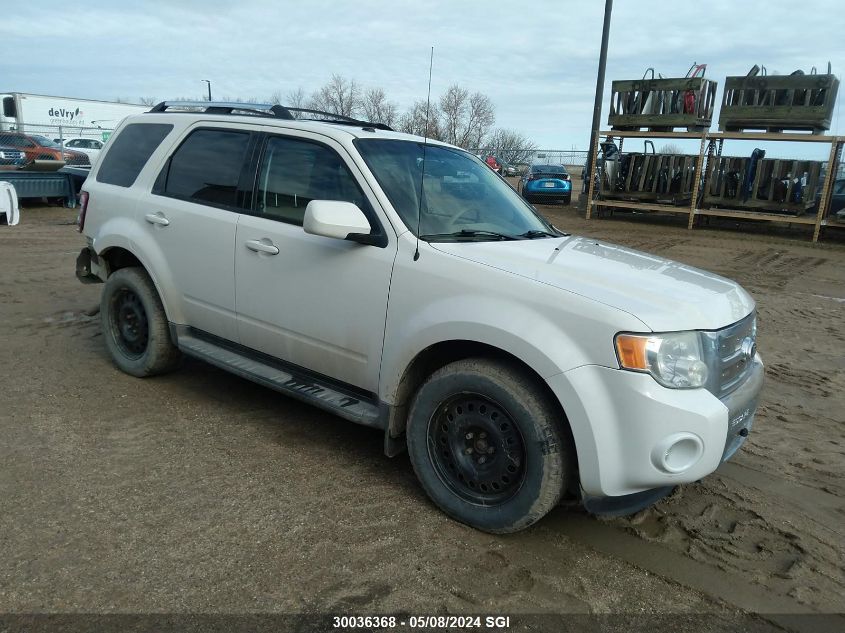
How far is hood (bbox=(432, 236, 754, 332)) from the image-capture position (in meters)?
2.79

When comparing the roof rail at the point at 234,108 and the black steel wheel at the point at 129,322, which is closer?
the roof rail at the point at 234,108

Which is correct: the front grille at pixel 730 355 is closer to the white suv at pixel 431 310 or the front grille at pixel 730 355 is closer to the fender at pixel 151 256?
the white suv at pixel 431 310

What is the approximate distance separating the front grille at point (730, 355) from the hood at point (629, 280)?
0.17 feet

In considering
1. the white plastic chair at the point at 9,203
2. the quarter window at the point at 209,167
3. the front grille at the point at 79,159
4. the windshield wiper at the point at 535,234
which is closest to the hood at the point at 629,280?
the windshield wiper at the point at 535,234

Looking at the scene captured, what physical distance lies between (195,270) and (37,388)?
1.58 m

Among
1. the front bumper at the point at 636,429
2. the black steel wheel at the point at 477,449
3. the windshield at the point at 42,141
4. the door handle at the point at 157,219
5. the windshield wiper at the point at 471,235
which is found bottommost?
the black steel wheel at the point at 477,449

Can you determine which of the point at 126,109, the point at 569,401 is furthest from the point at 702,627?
the point at 126,109

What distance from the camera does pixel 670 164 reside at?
17188 mm

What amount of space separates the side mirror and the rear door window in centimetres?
210

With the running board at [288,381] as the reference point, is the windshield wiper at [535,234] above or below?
above

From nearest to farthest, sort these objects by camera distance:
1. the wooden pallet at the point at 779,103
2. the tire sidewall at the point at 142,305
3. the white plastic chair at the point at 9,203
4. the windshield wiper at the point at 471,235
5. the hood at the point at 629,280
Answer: the hood at the point at 629,280 → the windshield wiper at the point at 471,235 → the tire sidewall at the point at 142,305 → the white plastic chair at the point at 9,203 → the wooden pallet at the point at 779,103

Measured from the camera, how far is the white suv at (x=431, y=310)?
2.74 metres

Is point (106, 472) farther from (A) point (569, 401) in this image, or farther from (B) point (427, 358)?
(A) point (569, 401)

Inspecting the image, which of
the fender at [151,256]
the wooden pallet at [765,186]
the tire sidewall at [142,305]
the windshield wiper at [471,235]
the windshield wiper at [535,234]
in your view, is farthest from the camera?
the wooden pallet at [765,186]
